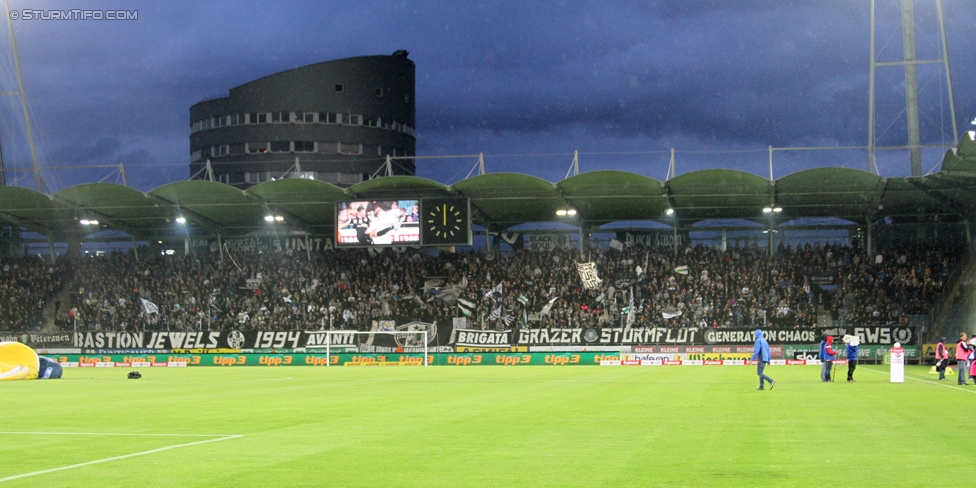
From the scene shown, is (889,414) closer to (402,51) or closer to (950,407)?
(950,407)

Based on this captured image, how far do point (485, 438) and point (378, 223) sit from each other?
122ft

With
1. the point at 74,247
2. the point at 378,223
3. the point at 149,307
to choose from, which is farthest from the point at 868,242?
the point at 74,247

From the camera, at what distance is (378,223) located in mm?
49375

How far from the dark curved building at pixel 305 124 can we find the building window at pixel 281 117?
107 millimetres

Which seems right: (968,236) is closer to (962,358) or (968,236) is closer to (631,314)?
(631,314)

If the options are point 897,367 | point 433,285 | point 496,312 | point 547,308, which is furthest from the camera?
point 433,285

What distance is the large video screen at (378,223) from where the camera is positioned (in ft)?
160

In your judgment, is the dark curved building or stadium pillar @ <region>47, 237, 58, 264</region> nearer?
stadium pillar @ <region>47, 237, 58, 264</region>

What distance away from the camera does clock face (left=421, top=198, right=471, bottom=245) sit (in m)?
48.6

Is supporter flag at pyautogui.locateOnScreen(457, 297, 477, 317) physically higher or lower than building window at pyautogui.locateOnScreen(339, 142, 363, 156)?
lower

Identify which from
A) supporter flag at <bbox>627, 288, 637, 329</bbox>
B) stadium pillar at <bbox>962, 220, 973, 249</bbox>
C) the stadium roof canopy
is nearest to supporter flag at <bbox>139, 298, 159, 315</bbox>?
the stadium roof canopy

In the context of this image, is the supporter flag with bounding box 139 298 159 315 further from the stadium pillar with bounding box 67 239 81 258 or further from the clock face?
the clock face

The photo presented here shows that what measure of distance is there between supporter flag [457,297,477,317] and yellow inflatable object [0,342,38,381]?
2519cm

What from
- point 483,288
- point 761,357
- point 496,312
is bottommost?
point 761,357
